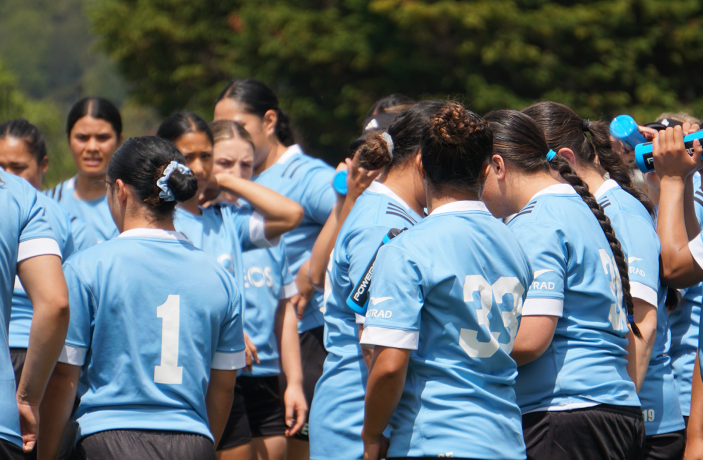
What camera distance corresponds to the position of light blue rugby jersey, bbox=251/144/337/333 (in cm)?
403

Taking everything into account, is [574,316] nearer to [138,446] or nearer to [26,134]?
[138,446]

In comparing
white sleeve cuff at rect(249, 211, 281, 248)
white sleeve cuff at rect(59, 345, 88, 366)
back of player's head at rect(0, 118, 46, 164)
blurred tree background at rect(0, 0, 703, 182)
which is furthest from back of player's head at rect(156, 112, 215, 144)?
blurred tree background at rect(0, 0, 703, 182)

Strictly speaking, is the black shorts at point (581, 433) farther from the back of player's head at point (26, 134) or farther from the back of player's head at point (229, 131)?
the back of player's head at point (26, 134)

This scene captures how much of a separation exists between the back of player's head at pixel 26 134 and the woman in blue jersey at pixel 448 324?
2992 millimetres

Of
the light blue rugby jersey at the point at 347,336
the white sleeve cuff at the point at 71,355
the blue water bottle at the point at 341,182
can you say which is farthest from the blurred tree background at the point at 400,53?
the white sleeve cuff at the point at 71,355

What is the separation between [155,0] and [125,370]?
21380 millimetres

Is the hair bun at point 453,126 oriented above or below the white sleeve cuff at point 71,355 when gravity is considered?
above

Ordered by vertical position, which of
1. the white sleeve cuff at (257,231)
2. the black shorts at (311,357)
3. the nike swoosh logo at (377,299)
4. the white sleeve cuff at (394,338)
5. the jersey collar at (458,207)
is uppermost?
the jersey collar at (458,207)

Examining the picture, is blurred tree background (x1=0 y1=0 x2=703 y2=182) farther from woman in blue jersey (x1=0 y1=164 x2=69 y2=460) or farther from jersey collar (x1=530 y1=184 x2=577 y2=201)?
woman in blue jersey (x1=0 y1=164 x2=69 y2=460)

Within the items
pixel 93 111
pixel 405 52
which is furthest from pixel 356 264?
pixel 405 52

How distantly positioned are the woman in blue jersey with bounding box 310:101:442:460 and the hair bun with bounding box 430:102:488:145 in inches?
13.1

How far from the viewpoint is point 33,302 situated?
7.90 ft

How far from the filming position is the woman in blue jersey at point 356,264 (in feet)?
8.21

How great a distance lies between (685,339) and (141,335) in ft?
7.94
